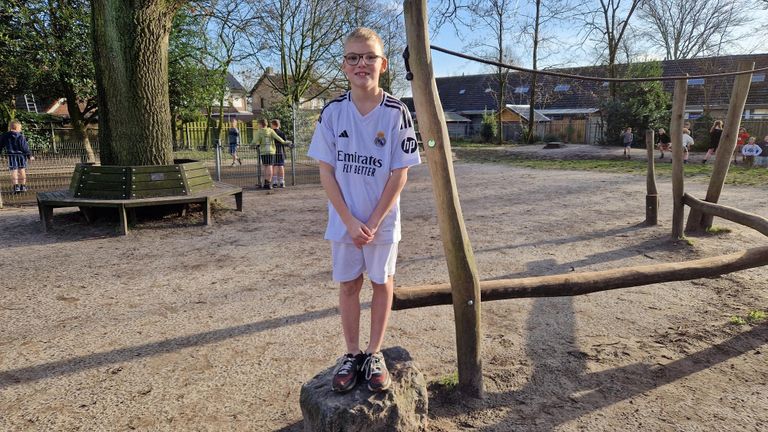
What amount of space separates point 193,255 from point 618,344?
472 centimetres

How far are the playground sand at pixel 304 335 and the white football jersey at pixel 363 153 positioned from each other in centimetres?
115

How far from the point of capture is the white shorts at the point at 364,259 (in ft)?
7.61

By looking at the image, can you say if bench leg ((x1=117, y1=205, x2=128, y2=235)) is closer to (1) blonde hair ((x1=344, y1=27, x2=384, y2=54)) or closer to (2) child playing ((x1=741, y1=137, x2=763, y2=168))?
(1) blonde hair ((x1=344, y1=27, x2=384, y2=54))

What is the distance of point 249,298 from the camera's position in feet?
14.7

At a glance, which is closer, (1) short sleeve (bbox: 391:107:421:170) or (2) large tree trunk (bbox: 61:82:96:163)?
(1) short sleeve (bbox: 391:107:421:170)

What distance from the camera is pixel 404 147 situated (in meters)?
2.34

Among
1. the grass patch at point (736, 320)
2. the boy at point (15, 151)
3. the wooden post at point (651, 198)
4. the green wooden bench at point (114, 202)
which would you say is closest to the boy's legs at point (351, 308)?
the grass patch at point (736, 320)

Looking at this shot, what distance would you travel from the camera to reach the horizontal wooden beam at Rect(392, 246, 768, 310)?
2.90 m

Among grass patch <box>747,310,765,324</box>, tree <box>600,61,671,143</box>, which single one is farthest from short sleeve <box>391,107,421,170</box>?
tree <box>600,61,671,143</box>

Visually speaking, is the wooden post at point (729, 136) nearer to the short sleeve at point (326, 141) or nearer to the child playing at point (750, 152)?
the short sleeve at point (326, 141)

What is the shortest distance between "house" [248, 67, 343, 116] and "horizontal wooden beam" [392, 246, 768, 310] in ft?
103

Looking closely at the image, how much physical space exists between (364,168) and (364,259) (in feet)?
1.46

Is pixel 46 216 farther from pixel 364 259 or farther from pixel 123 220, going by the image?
pixel 364 259

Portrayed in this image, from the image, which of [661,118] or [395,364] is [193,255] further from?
[661,118]
